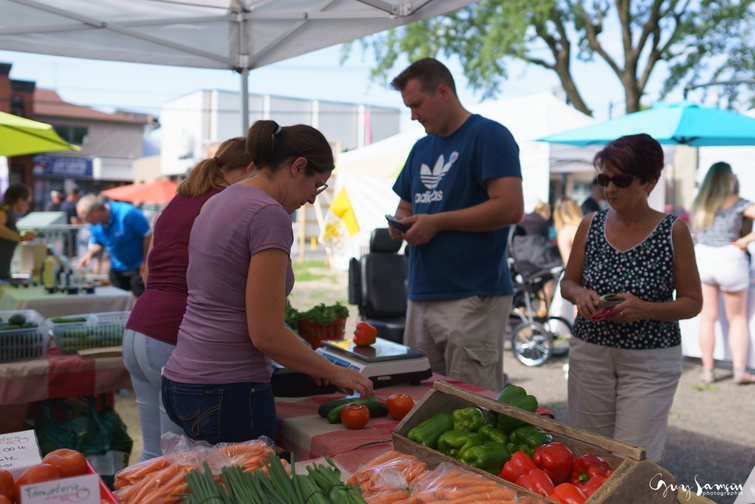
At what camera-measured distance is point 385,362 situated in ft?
8.20

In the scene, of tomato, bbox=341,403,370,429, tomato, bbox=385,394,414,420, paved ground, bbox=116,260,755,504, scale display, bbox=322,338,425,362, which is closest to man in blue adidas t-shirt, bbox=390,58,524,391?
scale display, bbox=322,338,425,362

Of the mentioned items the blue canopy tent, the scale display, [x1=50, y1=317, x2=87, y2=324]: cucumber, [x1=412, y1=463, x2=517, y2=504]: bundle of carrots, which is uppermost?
the blue canopy tent

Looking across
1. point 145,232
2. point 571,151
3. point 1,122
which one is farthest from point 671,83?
point 1,122

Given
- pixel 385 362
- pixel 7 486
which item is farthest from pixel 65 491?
pixel 385 362

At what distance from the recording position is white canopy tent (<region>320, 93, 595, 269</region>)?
30.0ft

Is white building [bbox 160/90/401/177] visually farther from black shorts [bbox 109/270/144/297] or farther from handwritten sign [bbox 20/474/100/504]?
handwritten sign [bbox 20/474/100/504]

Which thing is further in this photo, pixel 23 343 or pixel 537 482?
pixel 23 343

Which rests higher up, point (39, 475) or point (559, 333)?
point (39, 475)

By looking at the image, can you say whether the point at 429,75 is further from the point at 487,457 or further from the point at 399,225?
the point at 487,457

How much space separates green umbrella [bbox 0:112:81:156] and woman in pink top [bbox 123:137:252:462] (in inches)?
179

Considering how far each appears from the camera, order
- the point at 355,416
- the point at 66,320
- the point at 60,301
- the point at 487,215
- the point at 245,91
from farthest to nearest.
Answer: the point at 60,301, the point at 245,91, the point at 66,320, the point at 487,215, the point at 355,416

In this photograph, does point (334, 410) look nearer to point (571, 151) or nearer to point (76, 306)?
point (76, 306)

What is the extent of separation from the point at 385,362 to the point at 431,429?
0.67m

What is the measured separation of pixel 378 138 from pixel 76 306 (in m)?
22.5
